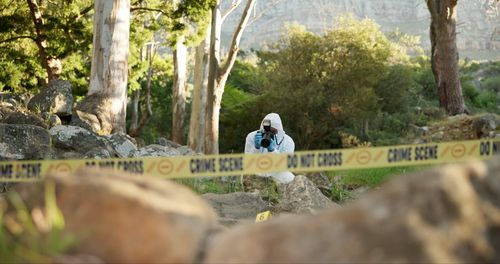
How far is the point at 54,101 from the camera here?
12.8 metres

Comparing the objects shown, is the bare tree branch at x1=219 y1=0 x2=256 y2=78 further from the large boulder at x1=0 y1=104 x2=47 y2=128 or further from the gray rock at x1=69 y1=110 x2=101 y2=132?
the large boulder at x1=0 y1=104 x2=47 y2=128

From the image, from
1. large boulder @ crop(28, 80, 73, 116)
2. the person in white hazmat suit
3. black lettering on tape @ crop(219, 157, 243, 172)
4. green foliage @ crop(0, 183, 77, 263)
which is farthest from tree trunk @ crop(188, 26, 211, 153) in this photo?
green foliage @ crop(0, 183, 77, 263)

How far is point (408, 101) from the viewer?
1188 inches

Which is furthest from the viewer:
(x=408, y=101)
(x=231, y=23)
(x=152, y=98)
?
(x=231, y=23)

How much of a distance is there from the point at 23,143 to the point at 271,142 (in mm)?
3216

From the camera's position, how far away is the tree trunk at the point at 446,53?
23.9 m

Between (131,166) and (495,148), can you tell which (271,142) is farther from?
(131,166)

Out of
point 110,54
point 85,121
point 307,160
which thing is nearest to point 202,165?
point 307,160

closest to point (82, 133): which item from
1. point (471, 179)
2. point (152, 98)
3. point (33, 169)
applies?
point (33, 169)

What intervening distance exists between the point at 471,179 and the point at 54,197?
146 centimetres

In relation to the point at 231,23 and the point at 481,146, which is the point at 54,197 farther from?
the point at 231,23

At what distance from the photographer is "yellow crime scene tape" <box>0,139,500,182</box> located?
5.78 metres

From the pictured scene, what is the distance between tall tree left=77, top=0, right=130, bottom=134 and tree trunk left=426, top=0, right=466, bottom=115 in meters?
Answer: 11.5

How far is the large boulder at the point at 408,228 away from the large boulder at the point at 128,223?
217 mm
